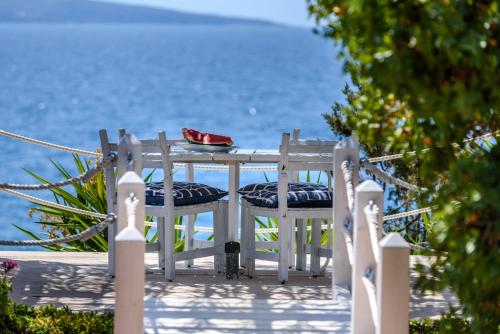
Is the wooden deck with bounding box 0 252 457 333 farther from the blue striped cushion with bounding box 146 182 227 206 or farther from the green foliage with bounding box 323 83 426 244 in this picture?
the green foliage with bounding box 323 83 426 244

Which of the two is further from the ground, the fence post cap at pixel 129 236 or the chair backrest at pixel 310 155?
the chair backrest at pixel 310 155

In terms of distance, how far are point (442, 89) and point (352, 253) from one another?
1779 mm

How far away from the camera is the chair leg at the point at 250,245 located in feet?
20.8

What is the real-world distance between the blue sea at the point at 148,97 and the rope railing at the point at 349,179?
15.8m

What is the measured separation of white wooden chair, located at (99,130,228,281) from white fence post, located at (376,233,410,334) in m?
2.28

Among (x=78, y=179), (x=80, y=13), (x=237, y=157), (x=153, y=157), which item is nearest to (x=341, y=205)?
(x=237, y=157)

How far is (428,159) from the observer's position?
3576 millimetres

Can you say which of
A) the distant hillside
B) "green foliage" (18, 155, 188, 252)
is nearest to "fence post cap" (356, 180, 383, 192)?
"green foliage" (18, 155, 188, 252)

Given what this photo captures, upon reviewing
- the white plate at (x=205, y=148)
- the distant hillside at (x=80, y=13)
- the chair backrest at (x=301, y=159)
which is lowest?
the chair backrest at (x=301, y=159)

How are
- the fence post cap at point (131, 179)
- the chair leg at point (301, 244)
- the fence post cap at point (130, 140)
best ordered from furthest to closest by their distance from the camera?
the chair leg at point (301, 244), the fence post cap at point (130, 140), the fence post cap at point (131, 179)

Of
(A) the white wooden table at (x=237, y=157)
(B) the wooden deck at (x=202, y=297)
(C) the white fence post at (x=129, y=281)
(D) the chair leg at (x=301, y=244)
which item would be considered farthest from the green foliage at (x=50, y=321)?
(D) the chair leg at (x=301, y=244)

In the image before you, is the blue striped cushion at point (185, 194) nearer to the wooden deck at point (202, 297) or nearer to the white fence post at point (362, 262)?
the wooden deck at point (202, 297)

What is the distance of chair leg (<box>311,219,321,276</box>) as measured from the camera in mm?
6375

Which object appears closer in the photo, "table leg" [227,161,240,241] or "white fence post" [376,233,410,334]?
"white fence post" [376,233,410,334]
